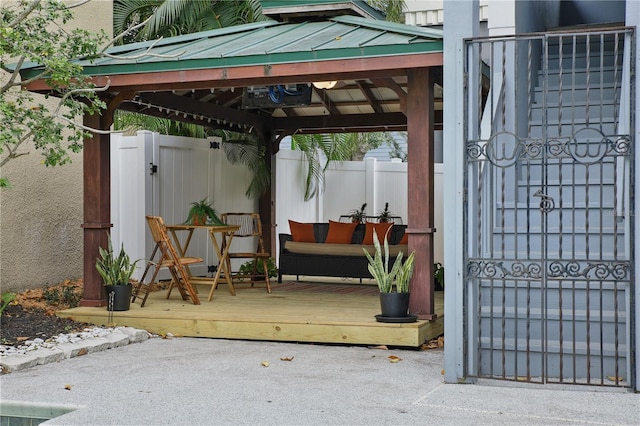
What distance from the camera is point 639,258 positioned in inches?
209

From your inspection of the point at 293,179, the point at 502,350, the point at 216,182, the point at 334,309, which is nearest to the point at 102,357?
the point at 334,309

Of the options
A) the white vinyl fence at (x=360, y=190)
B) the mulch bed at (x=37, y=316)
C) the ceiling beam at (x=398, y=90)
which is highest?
the ceiling beam at (x=398, y=90)

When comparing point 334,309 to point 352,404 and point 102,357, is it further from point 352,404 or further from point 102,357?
point 352,404

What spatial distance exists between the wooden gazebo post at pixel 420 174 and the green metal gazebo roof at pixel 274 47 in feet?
1.58

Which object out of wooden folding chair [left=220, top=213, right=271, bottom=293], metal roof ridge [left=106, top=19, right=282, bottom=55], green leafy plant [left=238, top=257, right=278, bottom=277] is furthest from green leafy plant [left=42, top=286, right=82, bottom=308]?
metal roof ridge [left=106, top=19, right=282, bottom=55]

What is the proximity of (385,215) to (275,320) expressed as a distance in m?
6.26

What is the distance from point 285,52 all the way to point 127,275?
8.76ft

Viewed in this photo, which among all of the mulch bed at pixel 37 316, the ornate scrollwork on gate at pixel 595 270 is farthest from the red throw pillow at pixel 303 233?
the ornate scrollwork on gate at pixel 595 270

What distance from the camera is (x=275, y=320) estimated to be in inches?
294

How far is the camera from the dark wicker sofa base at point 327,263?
10.1 metres

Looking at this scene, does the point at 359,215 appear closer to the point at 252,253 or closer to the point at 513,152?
the point at 252,253

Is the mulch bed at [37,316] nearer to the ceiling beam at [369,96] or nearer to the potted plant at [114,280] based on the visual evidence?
the potted plant at [114,280]

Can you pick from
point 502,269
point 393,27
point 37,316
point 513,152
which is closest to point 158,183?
point 37,316

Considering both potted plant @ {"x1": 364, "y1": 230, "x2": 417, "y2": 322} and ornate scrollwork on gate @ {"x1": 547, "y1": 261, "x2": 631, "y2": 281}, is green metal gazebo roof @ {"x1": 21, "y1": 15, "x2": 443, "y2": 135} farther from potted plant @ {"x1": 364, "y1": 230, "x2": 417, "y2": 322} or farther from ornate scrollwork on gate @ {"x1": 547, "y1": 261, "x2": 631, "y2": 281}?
ornate scrollwork on gate @ {"x1": 547, "y1": 261, "x2": 631, "y2": 281}
